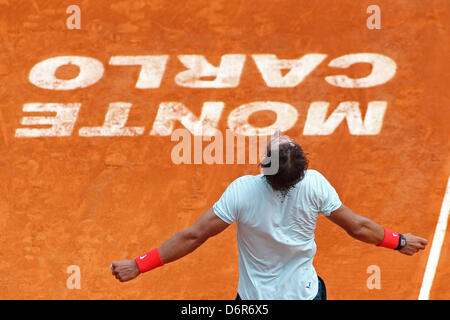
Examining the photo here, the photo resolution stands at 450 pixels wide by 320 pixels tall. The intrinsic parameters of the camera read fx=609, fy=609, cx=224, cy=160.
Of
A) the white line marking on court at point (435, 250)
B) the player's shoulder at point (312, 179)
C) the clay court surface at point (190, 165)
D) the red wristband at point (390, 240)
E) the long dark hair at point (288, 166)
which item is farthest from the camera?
the clay court surface at point (190, 165)

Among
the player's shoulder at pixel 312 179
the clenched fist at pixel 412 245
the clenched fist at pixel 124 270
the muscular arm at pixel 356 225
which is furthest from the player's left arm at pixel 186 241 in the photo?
the clenched fist at pixel 412 245

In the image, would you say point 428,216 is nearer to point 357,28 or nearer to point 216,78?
point 357,28

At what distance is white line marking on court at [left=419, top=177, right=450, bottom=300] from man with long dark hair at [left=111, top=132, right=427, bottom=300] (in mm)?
2969

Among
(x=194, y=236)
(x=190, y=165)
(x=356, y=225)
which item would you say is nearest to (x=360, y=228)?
(x=356, y=225)

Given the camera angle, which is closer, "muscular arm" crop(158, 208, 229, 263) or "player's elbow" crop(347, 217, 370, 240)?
"muscular arm" crop(158, 208, 229, 263)

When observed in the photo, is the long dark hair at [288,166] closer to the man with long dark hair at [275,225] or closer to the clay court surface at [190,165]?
the man with long dark hair at [275,225]

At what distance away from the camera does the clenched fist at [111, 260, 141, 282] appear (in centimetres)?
325

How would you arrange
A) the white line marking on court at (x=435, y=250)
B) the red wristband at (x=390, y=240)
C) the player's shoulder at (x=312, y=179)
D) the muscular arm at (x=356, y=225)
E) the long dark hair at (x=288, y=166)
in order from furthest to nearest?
1. the white line marking on court at (x=435, y=250)
2. the red wristband at (x=390, y=240)
3. the muscular arm at (x=356, y=225)
4. the player's shoulder at (x=312, y=179)
5. the long dark hair at (x=288, y=166)

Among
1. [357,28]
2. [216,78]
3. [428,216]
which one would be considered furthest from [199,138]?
[428,216]

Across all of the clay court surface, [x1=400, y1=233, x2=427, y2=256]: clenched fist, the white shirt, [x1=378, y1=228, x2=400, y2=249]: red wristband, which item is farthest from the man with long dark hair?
the clay court surface

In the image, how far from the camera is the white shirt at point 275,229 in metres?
3.09

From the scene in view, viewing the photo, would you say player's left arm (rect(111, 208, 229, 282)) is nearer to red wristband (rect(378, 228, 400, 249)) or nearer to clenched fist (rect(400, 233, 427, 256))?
red wristband (rect(378, 228, 400, 249))

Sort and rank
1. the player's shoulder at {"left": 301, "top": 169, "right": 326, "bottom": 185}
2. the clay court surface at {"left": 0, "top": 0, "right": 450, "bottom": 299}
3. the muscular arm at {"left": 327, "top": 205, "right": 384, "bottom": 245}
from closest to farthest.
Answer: the player's shoulder at {"left": 301, "top": 169, "right": 326, "bottom": 185} → the muscular arm at {"left": 327, "top": 205, "right": 384, "bottom": 245} → the clay court surface at {"left": 0, "top": 0, "right": 450, "bottom": 299}

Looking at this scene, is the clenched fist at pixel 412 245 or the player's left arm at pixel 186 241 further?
the clenched fist at pixel 412 245
